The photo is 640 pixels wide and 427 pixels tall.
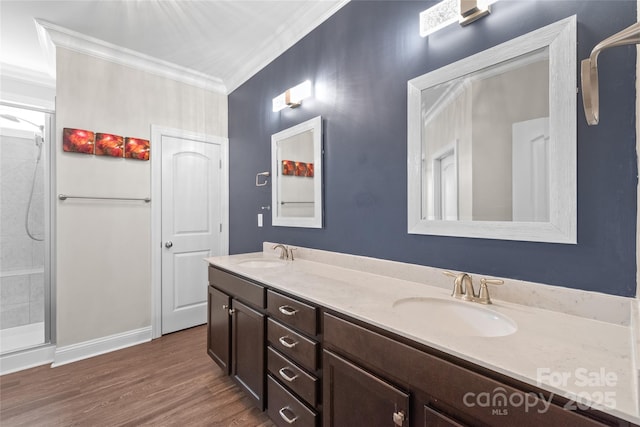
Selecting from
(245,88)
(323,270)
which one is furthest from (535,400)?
(245,88)

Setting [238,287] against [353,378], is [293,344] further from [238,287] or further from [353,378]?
[238,287]

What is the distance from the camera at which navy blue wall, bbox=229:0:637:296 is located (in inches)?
36.5

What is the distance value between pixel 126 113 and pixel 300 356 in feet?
9.04

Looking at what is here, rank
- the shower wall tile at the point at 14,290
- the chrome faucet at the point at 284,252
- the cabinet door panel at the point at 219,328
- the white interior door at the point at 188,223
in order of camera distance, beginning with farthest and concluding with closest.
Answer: the white interior door at the point at 188,223 < the shower wall tile at the point at 14,290 < the chrome faucet at the point at 284,252 < the cabinet door panel at the point at 219,328

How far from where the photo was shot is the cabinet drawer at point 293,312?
1238 millimetres

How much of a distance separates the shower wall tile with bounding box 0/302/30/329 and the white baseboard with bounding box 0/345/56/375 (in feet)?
2.04

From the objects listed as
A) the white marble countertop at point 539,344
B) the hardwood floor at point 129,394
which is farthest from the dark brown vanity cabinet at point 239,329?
the white marble countertop at point 539,344

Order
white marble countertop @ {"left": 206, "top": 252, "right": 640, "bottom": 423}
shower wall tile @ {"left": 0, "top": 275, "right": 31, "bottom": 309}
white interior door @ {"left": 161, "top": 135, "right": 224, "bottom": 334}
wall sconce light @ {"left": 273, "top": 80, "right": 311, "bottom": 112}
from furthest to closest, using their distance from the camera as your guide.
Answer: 1. white interior door @ {"left": 161, "top": 135, "right": 224, "bottom": 334}
2. shower wall tile @ {"left": 0, "top": 275, "right": 31, "bottom": 309}
3. wall sconce light @ {"left": 273, "top": 80, "right": 311, "bottom": 112}
4. white marble countertop @ {"left": 206, "top": 252, "right": 640, "bottom": 423}

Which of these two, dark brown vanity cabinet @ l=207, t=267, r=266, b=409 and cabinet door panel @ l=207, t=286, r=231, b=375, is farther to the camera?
cabinet door panel @ l=207, t=286, r=231, b=375

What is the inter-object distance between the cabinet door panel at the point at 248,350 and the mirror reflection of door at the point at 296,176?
820mm

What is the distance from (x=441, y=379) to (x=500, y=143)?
→ 94cm

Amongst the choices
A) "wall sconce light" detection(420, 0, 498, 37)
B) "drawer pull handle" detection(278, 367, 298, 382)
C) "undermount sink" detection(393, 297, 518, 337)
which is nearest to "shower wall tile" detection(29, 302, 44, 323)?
"drawer pull handle" detection(278, 367, 298, 382)

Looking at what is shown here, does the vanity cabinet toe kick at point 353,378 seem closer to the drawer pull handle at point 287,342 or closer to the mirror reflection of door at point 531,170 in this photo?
the drawer pull handle at point 287,342

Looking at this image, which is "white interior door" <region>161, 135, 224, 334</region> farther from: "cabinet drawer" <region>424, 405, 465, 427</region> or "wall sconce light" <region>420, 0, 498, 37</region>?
"cabinet drawer" <region>424, 405, 465, 427</region>
